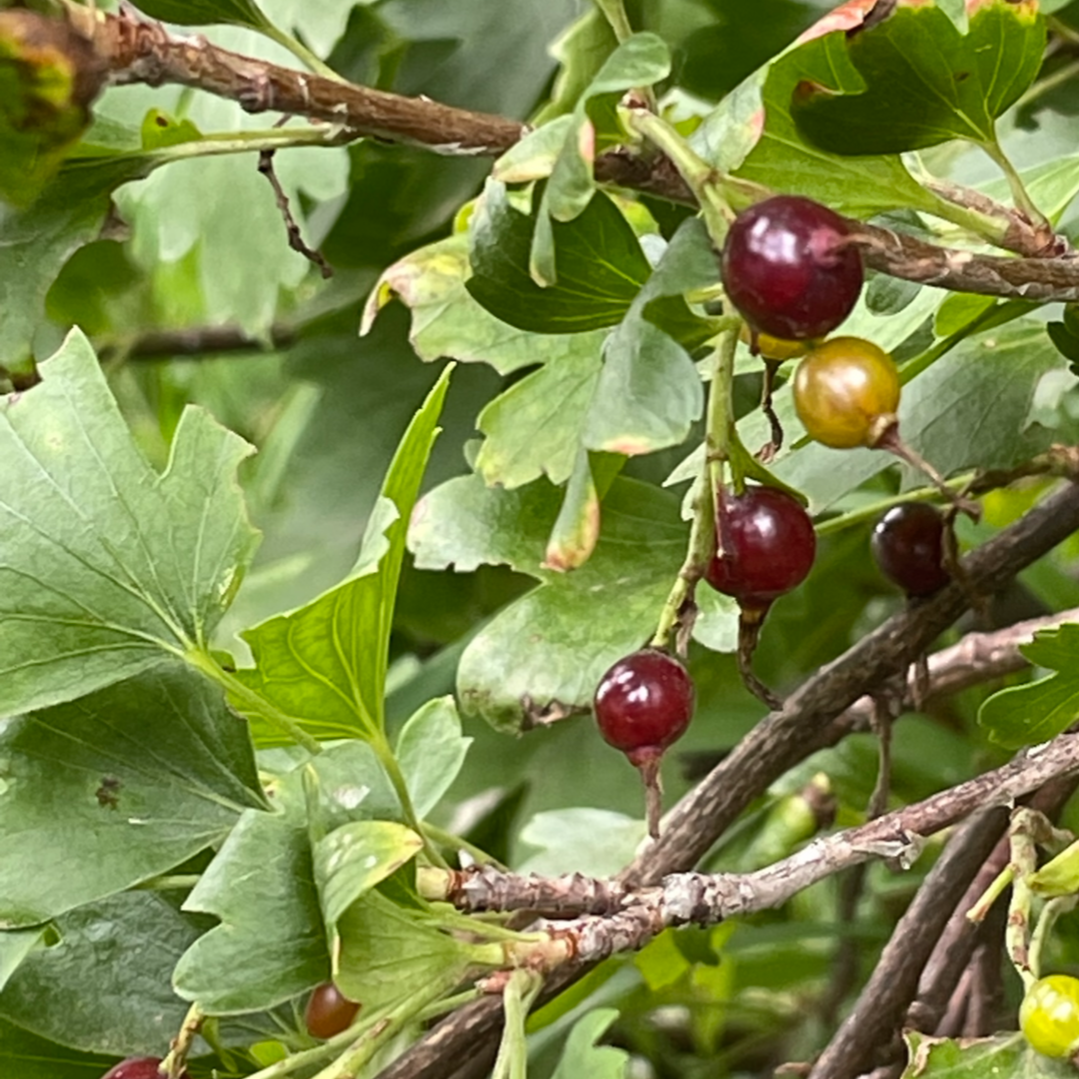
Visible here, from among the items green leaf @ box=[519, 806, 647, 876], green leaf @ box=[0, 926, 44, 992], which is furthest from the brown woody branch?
green leaf @ box=[519, 806, 647, 876]

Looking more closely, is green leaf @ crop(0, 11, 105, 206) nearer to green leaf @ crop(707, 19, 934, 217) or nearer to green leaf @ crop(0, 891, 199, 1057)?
green leaf @ crop(707, 19, 934, 217)

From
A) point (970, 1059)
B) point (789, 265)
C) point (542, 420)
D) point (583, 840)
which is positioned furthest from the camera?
point (583, 840)

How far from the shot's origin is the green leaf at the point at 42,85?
0.29 m

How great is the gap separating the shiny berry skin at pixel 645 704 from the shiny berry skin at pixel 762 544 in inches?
1.1

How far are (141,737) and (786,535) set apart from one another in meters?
0.20

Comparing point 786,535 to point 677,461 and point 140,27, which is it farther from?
point 677,461

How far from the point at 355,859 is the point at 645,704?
9 centimetres

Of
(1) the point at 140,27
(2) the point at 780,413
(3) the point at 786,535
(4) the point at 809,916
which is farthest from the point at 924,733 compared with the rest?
(1) the point at 140,27

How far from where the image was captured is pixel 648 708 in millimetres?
375

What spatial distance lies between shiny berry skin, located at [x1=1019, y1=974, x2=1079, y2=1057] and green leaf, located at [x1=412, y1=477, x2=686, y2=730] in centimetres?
20

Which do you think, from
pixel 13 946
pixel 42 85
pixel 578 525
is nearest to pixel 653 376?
pixel 578 525

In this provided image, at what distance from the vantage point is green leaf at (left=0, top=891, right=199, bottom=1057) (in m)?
0.44

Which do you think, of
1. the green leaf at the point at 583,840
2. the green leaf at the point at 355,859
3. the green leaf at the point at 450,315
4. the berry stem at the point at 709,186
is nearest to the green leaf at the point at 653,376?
the berry stem at the point at 709,186

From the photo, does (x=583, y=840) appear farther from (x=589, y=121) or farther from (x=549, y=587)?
(x=589, y=121)
